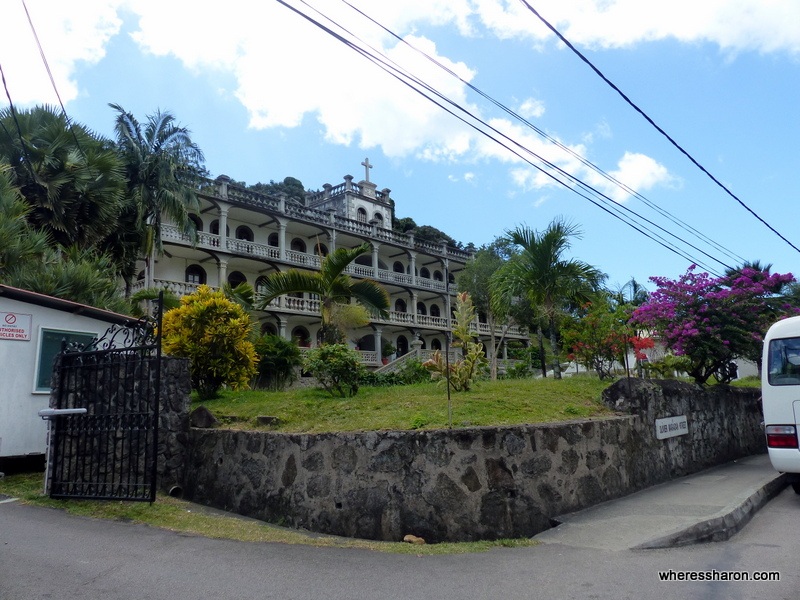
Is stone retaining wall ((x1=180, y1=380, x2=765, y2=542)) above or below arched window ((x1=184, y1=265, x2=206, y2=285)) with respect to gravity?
below

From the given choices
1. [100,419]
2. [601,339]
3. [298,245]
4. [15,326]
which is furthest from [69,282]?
[298,245]

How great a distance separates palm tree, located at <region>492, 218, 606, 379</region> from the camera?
1334cm

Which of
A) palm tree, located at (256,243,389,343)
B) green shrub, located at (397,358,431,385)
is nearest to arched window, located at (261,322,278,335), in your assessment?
green shrub, located at (397,358,431,385)

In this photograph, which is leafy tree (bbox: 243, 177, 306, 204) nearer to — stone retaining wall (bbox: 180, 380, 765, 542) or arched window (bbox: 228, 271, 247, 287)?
arched window (bbox: 228, 271, 247, 287)

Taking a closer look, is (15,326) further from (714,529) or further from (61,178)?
(714,529)

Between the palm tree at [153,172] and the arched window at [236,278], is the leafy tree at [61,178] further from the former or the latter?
the arched window at [236,278]

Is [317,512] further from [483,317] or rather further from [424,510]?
[483,317]

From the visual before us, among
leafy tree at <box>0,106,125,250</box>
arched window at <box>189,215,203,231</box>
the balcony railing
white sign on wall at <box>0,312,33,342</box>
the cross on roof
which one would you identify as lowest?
white sign on wall at <box>0,312,33,342</box>

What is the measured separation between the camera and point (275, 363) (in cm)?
1527

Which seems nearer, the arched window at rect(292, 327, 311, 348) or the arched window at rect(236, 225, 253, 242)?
the arched window at rect(292, 327, 311, 348)

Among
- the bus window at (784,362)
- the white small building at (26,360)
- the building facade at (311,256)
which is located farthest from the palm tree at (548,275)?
the building facade at (311,256)

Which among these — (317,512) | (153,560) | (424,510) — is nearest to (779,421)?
(424,510)

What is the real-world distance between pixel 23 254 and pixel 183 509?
8068 mm

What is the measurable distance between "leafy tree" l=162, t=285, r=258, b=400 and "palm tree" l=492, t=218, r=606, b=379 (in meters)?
6.16
